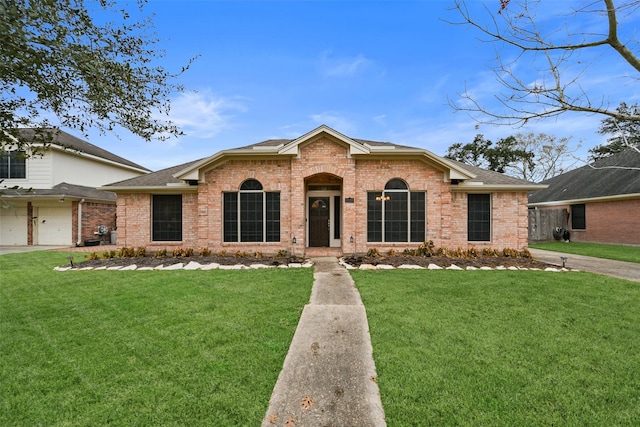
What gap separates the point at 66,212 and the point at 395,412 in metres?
19.9

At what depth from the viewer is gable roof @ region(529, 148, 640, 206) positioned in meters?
15.1

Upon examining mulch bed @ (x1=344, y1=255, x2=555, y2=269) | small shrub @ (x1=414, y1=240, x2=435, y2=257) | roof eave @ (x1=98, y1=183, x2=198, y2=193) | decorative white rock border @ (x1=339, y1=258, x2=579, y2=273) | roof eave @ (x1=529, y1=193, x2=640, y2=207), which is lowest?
decorative white rock border @ (x1=339, y1=258, x2=579, y2=273)

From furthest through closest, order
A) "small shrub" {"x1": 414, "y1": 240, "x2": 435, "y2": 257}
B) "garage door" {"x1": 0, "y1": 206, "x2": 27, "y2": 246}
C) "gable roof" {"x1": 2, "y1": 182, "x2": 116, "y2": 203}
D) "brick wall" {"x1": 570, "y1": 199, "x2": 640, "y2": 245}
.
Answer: "garage door" {"x1": 0, "y1": 206, "x2": 27, "y2": 246}, "brick wall" {"x1": 570, "y1": 199, "x2": 640, "y2": 245}, "gable roof" {"x1": 2, "y1": 182, "x2": 116, "y2": 203}, "small shrub" {"x1": 414, "y1": 240, "x2": 435, "y2": 257}

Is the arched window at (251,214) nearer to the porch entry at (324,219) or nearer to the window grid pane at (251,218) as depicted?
the window grid pane at (251,218)

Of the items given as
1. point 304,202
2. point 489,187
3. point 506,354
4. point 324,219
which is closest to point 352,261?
point 304,202

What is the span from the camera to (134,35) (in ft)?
13.6

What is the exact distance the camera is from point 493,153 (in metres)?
33.6

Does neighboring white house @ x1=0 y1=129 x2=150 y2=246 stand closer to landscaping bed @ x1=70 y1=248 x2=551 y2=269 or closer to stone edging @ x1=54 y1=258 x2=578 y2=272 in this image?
landscaping bed @ x1=70 y1=248 x2=551 y2=269

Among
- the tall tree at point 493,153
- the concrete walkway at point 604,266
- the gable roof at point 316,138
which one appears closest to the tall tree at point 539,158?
the tall tree at point 493,153

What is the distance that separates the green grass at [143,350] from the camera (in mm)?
2496

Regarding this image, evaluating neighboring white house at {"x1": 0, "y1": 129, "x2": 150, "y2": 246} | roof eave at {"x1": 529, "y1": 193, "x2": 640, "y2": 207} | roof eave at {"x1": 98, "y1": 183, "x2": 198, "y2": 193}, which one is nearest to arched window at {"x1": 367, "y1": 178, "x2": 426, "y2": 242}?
roof eave at {"x1": 98, "y1": 183, "x2": 198, "y2": 193}

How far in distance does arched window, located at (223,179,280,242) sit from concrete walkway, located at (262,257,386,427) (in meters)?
5.74

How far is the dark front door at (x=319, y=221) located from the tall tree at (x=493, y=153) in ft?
99.9

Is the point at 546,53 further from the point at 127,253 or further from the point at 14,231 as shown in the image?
the point at 14,231
